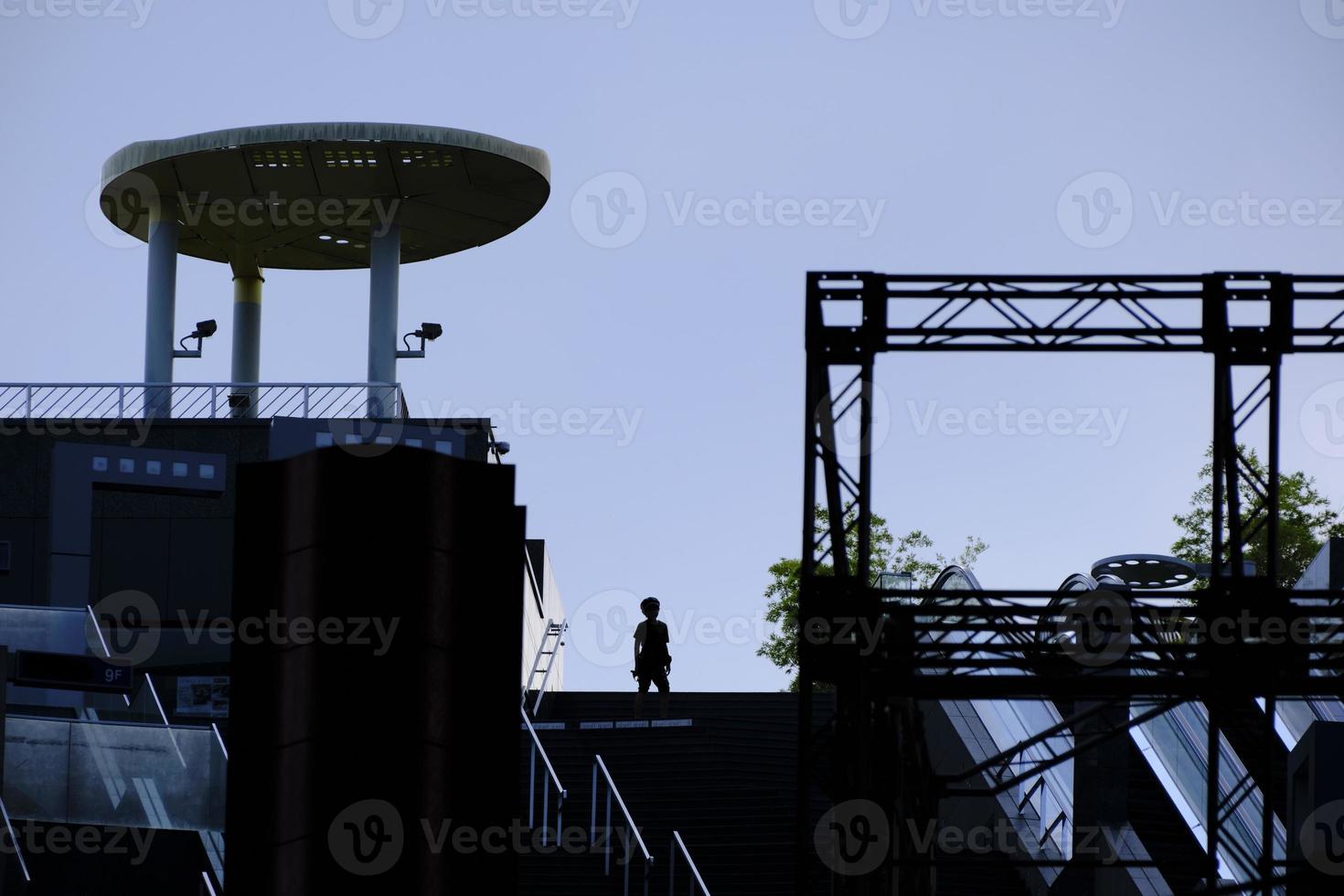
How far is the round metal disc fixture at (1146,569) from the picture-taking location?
96.1 feet

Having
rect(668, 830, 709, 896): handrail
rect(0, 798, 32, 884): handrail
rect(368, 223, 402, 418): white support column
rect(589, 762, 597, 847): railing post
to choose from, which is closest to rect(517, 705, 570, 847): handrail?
rect(589, 762, 597, 847): railing post

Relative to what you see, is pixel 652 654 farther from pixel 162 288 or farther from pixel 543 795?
pixel 162 288

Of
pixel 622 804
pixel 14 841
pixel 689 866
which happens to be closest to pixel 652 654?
pixel 622 804

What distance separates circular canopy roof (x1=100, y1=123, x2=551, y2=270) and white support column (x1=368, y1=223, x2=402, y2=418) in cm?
33

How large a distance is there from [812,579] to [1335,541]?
425 inches

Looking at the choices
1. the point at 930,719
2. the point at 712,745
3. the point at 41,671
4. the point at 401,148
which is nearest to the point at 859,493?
the point at 712,745

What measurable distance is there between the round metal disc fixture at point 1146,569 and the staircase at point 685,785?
23.3 feet

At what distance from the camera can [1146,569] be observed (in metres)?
29.8

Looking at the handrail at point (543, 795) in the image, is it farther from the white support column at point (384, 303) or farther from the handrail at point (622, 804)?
the white support column at point (384, 303)

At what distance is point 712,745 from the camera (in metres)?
22.0

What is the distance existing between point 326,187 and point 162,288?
3.92 m

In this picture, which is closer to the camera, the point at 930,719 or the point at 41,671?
the point at 41,671

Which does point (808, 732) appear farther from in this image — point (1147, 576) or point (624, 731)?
point (1147, 576)

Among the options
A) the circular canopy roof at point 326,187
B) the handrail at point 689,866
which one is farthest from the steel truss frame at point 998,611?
the circular canopy roof at point 326,187
